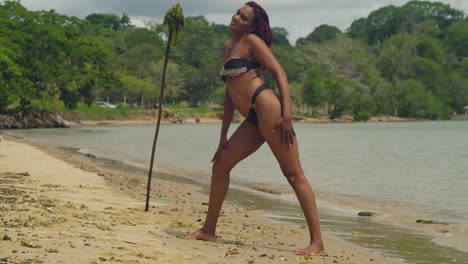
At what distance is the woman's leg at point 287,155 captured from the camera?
295 inches

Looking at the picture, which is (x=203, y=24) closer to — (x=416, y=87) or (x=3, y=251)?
(x=416, y=87)

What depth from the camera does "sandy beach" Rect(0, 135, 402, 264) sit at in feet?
21.0

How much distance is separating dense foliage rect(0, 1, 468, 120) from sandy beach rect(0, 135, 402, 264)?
40.1 m

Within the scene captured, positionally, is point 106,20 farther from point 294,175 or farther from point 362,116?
point 294,175

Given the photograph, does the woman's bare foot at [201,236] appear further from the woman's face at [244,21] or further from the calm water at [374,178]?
the calm water at [374,178]

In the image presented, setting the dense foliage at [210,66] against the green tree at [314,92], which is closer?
the dense foliage at [210,66]

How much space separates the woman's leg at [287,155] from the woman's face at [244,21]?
2.47 feet

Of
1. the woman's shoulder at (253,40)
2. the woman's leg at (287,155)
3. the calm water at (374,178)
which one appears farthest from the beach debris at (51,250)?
the calm water at (374,178)

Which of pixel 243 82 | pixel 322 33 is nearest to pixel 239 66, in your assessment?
pixel 243 82

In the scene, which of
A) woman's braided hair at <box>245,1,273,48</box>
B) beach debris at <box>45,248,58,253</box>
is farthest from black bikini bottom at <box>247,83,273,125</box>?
beach debris at <box>45,248,58,253</box>

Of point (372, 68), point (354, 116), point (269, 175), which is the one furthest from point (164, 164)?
point (372, 68)

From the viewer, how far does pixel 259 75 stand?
304 inches

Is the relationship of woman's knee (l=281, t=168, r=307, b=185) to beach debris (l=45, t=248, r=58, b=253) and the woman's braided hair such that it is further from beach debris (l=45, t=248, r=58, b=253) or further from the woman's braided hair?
beach debris (l=45, t=248, r=58, b=253)

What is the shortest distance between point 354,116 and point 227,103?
106 meters
